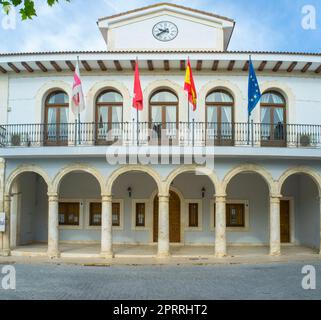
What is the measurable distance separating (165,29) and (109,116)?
4.51 m

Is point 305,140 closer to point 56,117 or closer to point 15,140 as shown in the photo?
point 56,117

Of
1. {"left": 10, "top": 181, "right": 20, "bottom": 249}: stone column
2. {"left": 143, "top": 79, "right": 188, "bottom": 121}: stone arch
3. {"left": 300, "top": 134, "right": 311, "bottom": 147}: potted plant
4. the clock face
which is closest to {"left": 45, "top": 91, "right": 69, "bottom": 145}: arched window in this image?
{"left": 10, "top": 181, "right": 20, "bottom": 249}: stone column

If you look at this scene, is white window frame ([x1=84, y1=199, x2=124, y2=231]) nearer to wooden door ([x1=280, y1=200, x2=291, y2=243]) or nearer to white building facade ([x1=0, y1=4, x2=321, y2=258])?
white building facade ([x1=0, y1=4, x2=321, y2=258])

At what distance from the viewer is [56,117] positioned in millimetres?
17750

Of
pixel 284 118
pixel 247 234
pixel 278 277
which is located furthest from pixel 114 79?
pixel 278 277

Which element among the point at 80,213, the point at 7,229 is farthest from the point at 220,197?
the point at 7,229

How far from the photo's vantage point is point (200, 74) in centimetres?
1728

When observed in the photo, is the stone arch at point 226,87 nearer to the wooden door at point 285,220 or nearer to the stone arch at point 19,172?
the wooden door at point 285,220

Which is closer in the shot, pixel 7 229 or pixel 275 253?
pixel 275 253

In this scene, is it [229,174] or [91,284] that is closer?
[91,284]

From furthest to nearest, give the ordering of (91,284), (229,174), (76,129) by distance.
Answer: (76,129) < (229,174) < (91,284)

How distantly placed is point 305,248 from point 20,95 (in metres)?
13.3
